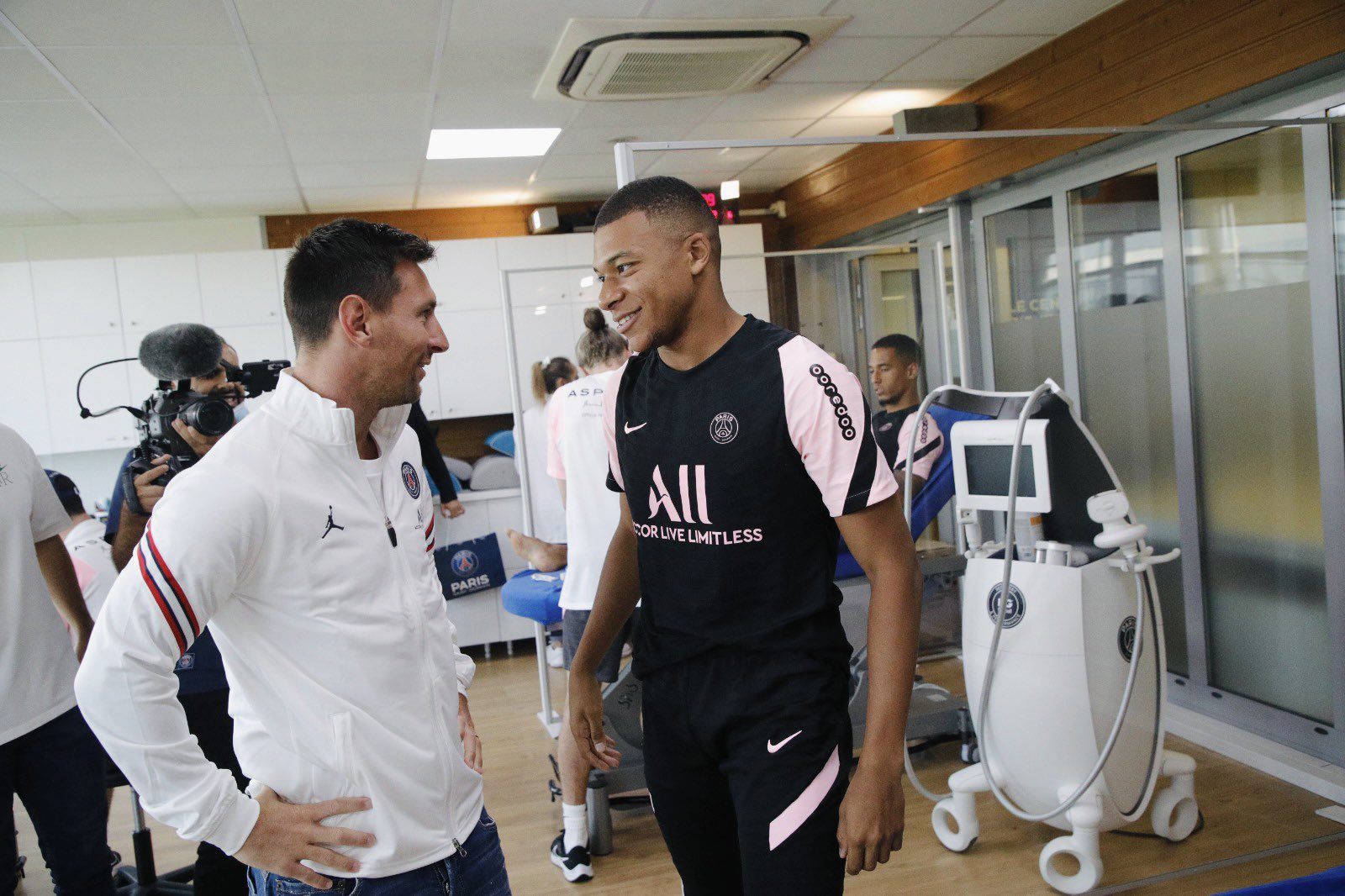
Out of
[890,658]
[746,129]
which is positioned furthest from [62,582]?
[746,129]

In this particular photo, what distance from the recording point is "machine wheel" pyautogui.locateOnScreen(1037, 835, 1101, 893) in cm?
248

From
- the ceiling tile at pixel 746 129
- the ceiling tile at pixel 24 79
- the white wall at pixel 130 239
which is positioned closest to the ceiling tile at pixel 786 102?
the ceiling tile at pixel 746 129

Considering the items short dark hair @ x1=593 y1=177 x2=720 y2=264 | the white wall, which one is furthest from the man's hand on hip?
the white wall

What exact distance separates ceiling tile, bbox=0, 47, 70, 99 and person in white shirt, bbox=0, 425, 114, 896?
2047mm

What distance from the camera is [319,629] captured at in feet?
3.72

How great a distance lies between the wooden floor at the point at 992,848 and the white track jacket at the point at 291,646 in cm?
178

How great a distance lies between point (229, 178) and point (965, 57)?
3889 millimetres

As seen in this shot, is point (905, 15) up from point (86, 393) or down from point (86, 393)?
up

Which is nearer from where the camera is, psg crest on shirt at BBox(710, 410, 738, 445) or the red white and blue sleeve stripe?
the red white and blue sleeve stripe

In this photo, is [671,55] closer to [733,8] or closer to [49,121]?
[733,8]

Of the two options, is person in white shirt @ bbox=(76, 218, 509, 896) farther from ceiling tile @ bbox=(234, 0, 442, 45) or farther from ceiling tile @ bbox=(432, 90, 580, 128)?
ceiling tile @ bbox=(432, 90, 580, 128)

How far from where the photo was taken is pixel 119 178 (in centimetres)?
512

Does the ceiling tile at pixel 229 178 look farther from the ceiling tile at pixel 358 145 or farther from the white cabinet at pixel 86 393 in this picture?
the white cabinet at pixel 86 393

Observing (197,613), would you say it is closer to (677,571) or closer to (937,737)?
(677,571)
